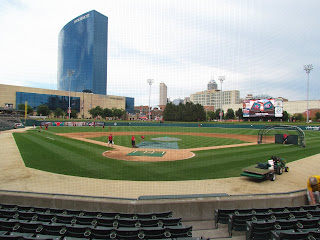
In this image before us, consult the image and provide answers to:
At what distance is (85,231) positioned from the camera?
3.30 metres

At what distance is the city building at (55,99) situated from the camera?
6494 centimetres

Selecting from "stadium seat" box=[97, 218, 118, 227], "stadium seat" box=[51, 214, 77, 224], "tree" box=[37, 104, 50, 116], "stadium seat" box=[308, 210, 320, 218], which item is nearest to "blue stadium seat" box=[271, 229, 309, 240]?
"stadium seat" box=[308, 210, 320, 218]

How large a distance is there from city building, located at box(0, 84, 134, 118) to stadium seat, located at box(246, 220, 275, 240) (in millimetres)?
63525

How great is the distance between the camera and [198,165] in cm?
1162

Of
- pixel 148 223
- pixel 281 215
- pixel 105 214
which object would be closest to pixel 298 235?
pixel 281 215

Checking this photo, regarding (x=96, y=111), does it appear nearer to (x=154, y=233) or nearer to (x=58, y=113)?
(x=58, y=113)

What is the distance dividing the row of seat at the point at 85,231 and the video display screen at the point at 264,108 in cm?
5226

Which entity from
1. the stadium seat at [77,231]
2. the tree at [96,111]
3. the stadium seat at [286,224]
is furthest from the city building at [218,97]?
the stadium seat at [77,231]

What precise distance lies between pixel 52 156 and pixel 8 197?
27.6ft

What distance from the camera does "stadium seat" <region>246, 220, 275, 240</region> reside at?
12.0 ft

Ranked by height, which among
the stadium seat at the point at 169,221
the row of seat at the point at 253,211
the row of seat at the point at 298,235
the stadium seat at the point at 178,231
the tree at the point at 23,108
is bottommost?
the row of seat at the point at 253,211

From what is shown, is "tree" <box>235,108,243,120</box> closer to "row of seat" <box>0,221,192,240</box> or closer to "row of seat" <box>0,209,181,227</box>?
"row of seat" <box>0,209,181,227</box>

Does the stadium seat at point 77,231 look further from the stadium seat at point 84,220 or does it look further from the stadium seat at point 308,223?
the stadium seat at point 308,223

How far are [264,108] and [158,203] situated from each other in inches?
2027
